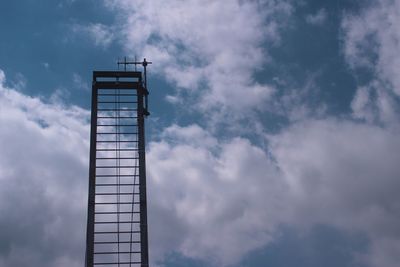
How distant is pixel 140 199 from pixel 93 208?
2.08 meters

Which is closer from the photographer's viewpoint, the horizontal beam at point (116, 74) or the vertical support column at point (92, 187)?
the vertical support column at point (92, 187)

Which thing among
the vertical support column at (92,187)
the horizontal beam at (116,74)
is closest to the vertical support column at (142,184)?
the horizontal beam at (116,74)

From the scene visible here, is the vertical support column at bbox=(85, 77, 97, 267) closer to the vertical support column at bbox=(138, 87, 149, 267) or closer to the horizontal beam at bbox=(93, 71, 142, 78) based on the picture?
the horizontal beam at bbox=(93, 71, 142, 78)

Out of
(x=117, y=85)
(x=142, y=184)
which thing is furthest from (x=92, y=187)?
(x=117, y=85)

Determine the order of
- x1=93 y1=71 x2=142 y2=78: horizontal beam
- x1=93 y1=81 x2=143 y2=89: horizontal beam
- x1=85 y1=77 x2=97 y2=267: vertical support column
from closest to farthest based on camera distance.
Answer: x1=85 y1=77 x2=97 y2=267: vertical support column
x1=93 y1=81 x2=143 y2=89: horizontal beam
x1=93 y1=71 x2=142 y2=78: horizontal beam

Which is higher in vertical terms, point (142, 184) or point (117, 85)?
point (117, 85)

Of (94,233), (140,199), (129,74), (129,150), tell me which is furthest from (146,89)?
(94,233)

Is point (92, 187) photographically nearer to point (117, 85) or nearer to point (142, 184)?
point (142, 184)

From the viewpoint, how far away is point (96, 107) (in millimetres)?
27859

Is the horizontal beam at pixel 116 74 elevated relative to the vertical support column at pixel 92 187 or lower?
elevated

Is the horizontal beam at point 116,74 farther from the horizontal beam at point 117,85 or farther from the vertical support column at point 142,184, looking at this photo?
the vertical support column at point 142,184

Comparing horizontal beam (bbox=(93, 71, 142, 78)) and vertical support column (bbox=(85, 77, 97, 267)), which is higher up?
horizontal beam (bbox=(93, 71, 142, 78))

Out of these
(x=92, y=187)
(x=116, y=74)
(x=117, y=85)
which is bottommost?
(x=92, y=187)

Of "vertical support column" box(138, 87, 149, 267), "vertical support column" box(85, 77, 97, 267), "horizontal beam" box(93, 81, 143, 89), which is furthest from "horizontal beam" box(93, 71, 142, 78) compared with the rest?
"vertical support column" box(138, 87, 149, 267)
